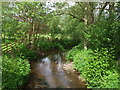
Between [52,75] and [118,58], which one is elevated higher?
[118,58]

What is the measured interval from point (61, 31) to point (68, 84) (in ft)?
28.7

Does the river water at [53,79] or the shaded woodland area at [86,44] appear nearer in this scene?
the shaded woodland area at [86,44]

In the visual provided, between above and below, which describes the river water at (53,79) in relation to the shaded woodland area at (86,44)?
below

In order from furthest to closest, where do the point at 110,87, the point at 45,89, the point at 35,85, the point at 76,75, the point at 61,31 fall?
the point at 61,31, the point at 76,75, the point at 35,85, the point at 45,89, the point at 110,87

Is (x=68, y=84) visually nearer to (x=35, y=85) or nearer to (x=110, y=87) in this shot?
(x=35, y=85)

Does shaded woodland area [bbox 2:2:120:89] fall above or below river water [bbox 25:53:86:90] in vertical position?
above

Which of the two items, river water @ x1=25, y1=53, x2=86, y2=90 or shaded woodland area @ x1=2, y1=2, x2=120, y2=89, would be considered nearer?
shaded woodland area @ x1=2, y1=2, x2=120, y2=89

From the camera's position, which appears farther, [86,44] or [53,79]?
[86,44]

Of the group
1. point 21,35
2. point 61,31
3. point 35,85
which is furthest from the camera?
point 61,31

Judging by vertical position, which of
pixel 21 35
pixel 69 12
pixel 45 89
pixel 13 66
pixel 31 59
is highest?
pixel 69 12

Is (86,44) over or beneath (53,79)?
over

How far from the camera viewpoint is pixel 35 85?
4.26 metres

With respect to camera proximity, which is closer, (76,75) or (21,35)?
(76,75)

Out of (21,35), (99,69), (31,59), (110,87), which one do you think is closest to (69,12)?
(21,35)
